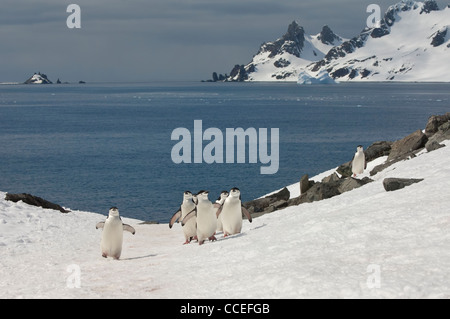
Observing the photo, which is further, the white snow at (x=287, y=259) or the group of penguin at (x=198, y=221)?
the group of penguin at (x=198, y=221)

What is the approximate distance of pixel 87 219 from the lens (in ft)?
76.7

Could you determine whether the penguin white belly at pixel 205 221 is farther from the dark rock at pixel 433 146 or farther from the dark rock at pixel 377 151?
the dark rock at pixel 377 151

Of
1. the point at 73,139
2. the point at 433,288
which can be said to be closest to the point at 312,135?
the point at 73,139

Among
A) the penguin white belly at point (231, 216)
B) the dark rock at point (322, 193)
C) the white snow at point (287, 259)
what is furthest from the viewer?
the dark rock at point (322, 193)

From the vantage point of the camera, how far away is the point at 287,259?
38.9 ft

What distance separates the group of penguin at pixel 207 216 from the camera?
16.5 metres

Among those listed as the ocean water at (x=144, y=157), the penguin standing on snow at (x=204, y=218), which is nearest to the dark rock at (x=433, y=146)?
the penguin standing on snow at (x=204, y=218)

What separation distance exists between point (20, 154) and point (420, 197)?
59.4 metres

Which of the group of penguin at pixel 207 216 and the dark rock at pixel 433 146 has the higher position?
the dark rock at pixel 433 146

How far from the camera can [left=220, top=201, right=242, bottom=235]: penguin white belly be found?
17.2m

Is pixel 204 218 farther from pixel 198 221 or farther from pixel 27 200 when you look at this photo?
pixel 27 200

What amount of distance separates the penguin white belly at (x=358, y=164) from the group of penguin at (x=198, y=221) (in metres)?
12.3

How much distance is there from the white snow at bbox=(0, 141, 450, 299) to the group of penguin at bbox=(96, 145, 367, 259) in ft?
1.80

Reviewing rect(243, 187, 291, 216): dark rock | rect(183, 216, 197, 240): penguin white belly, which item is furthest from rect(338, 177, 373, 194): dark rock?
rect(183, 216, 197, 240): penguin white belly
